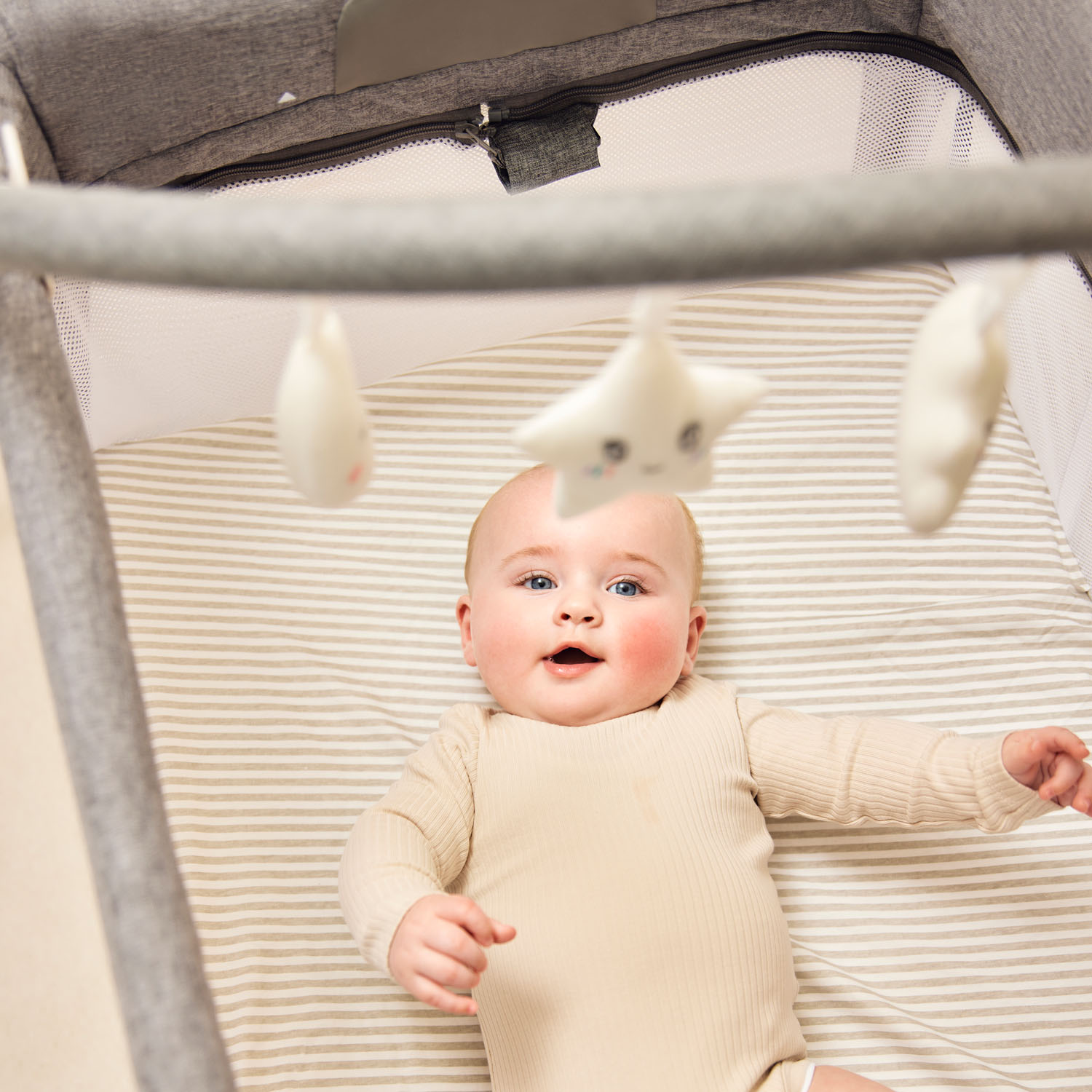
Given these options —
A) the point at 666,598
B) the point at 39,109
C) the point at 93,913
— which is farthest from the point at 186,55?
the point at 93,913

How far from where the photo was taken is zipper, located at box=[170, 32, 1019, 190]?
86 centimetres

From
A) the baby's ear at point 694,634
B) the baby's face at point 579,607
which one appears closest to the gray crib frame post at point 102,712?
the baby's face at point 579,607

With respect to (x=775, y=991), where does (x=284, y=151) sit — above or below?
above

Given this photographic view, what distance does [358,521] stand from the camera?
3.42 ft

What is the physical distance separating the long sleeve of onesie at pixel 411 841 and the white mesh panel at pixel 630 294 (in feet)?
1.31

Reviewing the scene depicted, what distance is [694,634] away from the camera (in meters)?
0.93

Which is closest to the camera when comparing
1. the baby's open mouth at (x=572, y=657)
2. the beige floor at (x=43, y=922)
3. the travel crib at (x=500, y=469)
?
the travel crib at (x=500, y=469)

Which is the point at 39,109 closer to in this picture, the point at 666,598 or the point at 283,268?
the point at 283,268

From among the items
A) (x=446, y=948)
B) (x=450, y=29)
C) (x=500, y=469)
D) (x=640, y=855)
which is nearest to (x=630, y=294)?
(x=500, y=469)

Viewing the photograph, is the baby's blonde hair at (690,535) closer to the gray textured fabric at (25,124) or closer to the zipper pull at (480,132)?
the zipper pull at (480,132)

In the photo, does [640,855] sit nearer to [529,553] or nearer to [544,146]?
[529,553]

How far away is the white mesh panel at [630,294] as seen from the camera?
90 cm

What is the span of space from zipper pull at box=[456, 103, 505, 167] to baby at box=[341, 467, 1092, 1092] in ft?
0.92

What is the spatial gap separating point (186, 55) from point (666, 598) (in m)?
0.54
